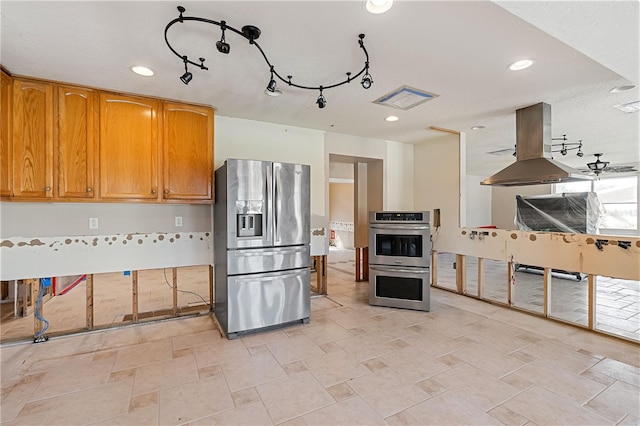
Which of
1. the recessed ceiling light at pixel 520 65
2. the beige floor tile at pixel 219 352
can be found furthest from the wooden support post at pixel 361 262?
the recessed ceiling light at pixel 520 65

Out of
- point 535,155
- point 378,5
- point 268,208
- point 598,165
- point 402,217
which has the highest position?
point 378,5

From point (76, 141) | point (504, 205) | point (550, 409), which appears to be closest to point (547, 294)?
point (550, 409)

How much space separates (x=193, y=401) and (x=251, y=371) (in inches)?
18.8

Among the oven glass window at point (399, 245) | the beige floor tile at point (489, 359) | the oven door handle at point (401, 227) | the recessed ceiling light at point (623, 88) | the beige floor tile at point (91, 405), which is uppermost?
the recessed ceiling light at point (623, 88)

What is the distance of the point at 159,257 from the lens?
3398 mm

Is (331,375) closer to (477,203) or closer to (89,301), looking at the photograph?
(89,301)

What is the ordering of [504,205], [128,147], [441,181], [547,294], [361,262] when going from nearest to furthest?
[128,147], [547,294], [441,181], [361,262], [504,205]

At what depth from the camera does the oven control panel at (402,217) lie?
3773mm

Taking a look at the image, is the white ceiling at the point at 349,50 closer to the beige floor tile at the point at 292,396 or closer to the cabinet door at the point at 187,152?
the cabinet door at the point at 187,152

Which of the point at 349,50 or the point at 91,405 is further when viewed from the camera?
the point at 349,50

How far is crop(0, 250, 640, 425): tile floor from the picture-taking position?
1.85m

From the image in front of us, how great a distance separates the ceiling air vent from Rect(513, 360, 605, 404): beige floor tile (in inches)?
102

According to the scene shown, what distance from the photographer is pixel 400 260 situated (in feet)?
12.5

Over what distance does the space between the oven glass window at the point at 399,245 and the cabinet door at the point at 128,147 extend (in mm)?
2743
